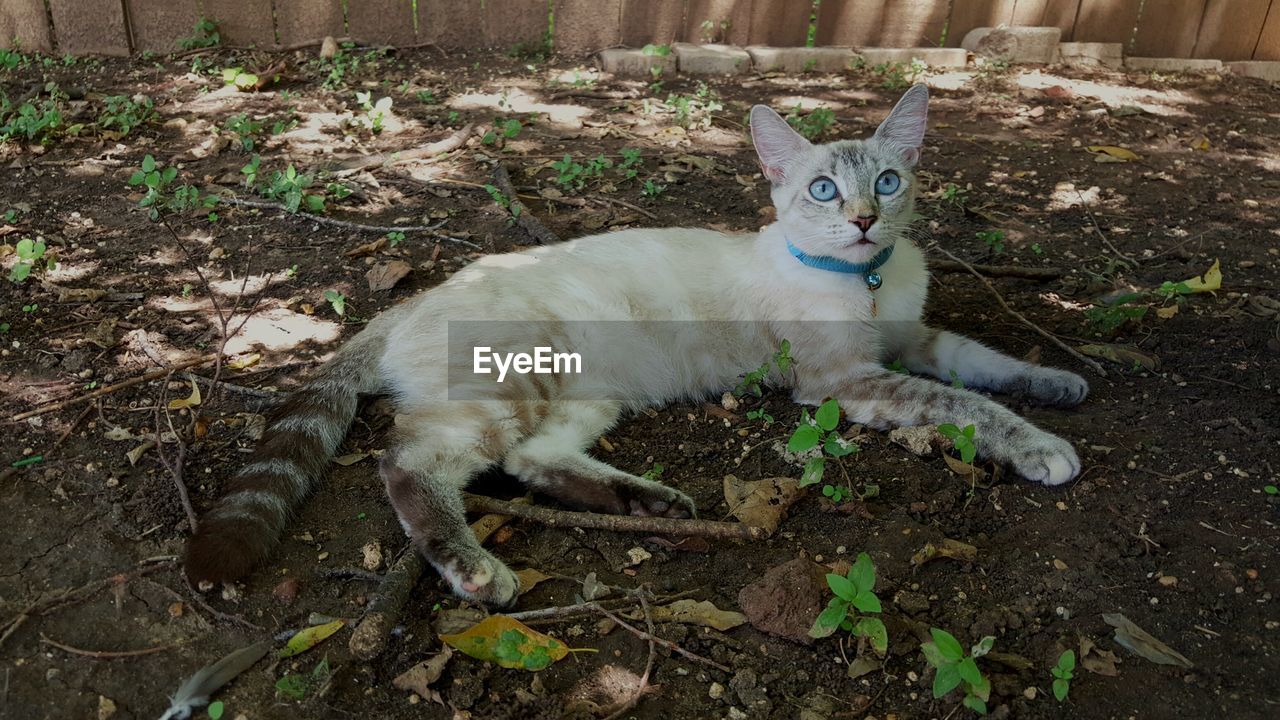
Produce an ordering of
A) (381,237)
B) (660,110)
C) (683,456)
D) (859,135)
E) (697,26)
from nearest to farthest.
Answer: (683,456) → (381,237) → (859,135) → (660,110) → (697,26)

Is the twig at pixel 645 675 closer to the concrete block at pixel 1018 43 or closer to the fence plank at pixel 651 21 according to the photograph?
the fence plank at pixel 651 21

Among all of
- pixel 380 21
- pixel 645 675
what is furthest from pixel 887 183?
pixel 380 21

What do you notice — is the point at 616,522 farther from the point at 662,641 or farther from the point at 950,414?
the point at 950,414

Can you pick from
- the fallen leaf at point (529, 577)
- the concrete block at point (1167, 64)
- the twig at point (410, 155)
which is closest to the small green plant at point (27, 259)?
the twig at point (410, 155)

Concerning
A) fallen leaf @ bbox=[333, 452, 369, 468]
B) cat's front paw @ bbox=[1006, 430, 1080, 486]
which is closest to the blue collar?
cat's front paw @ bbox=[1006, 430, 1080, 486]

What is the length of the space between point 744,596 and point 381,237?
2971mm

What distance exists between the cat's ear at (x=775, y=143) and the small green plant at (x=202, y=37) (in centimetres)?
532

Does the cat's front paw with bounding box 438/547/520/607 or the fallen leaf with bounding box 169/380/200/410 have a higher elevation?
the fallen leaf with bounding box 169/380/200/410

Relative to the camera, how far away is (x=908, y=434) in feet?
10.7

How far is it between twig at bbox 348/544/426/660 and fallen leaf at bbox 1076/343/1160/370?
113 inches

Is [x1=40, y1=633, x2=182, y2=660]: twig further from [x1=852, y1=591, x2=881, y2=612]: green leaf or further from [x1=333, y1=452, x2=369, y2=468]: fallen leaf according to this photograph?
[x1=852, y1=591, x2=881, y2=612]: green leaf

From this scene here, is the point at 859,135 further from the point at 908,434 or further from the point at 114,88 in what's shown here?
the point at 114,88

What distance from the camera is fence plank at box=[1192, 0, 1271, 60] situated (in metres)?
7.59

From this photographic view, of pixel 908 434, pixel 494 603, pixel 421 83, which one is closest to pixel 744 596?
pixel 494 603
